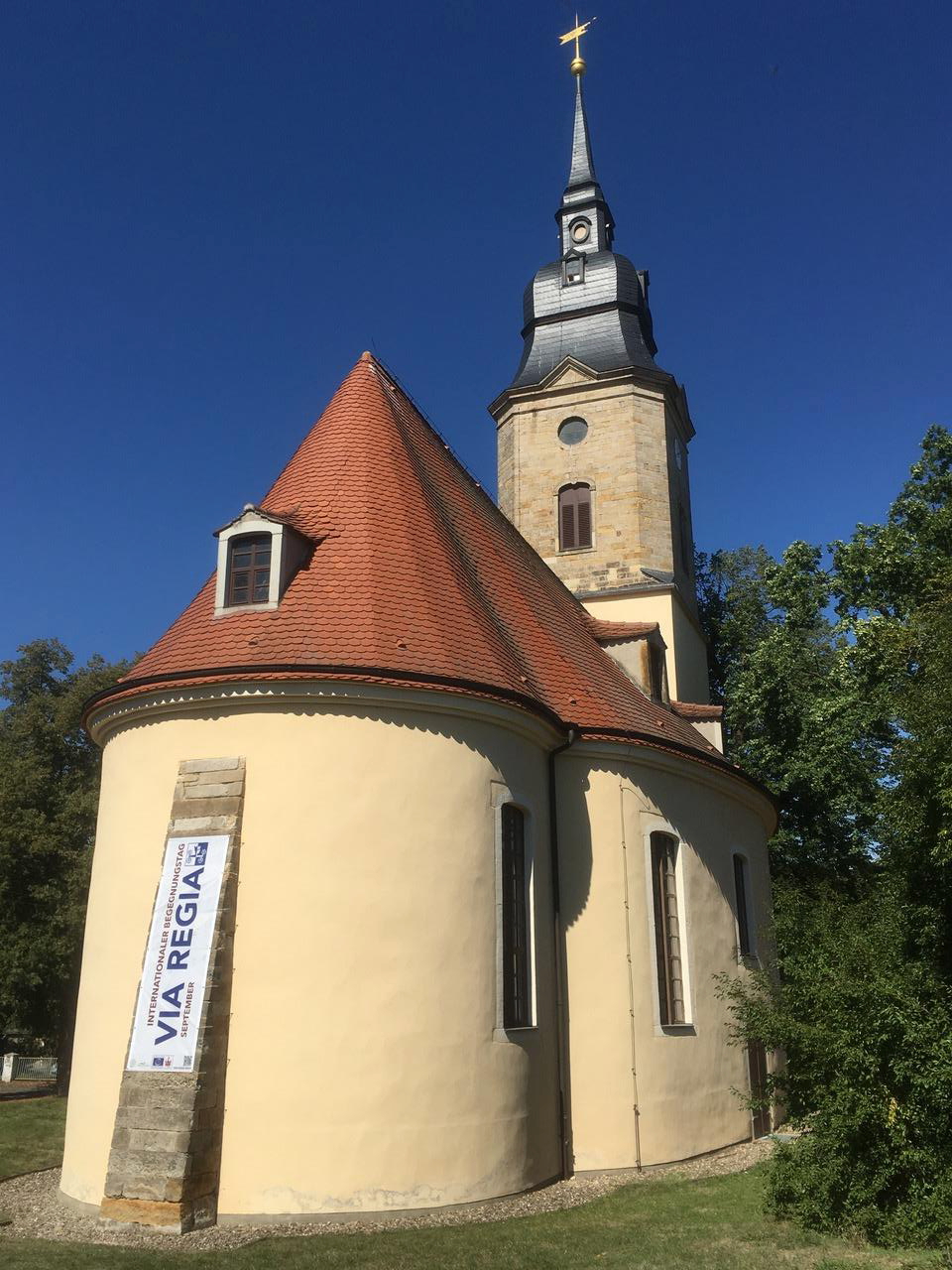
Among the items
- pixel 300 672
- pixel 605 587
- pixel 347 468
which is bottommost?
pixel 300 672

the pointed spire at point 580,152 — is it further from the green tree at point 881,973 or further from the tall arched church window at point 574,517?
the green tree at point 881,973

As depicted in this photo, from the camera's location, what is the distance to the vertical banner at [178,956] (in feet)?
32.9

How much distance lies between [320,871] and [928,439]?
67.5 feet

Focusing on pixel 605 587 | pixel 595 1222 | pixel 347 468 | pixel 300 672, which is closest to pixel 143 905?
pixel 300 672

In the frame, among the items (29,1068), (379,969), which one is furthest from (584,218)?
(29,1068)

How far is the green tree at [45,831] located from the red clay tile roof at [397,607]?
45.6 ft

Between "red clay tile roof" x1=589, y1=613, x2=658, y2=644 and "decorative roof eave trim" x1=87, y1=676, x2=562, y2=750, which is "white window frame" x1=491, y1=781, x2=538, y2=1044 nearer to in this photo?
"decorative roof eave trim" x1=87, y1=676, x2=562, y2=750

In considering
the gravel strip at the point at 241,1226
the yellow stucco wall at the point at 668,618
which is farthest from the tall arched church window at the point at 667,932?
the yellow stucco wall at the point at 668,618

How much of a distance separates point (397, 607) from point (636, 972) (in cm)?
565

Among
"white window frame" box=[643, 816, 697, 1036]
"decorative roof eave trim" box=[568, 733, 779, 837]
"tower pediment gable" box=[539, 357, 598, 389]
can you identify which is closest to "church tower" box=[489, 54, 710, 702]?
"tower pediment gable" box=[539, 357, 598, 389]

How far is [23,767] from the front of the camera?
1130 inches

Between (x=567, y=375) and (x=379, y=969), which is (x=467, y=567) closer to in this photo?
(x=379, y=969)

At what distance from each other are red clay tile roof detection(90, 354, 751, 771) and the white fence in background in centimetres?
2615

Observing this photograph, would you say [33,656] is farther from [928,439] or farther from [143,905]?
[928,439]
